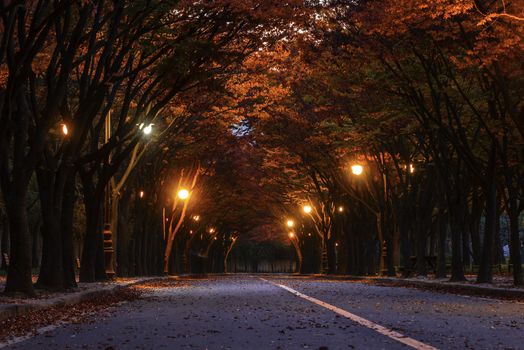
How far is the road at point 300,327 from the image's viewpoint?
9875 mm

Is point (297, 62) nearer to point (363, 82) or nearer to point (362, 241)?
point (363, 82)

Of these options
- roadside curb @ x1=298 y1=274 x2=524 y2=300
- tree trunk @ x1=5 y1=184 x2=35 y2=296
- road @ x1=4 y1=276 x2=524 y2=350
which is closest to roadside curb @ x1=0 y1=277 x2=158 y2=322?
tree trunk @ x1=5 y1=184 x2=35 y2=296

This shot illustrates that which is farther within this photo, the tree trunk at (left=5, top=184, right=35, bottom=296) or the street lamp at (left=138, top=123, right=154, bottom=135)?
the street lamp at (left=138, top=123, right=154, bottom=135)

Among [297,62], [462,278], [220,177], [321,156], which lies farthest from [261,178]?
[462,278]

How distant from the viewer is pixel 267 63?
95.8ft

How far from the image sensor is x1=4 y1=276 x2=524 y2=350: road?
9875 mm

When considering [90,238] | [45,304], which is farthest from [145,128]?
[45,304]

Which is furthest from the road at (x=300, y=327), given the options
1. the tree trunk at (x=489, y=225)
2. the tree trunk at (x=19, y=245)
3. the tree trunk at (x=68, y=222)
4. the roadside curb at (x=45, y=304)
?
the tree trunk at (x=489, y=225)

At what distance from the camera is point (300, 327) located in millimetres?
11859

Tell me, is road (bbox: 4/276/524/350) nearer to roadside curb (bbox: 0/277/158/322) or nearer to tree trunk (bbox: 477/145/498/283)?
roadside curb (bbox: 0/277/158/322)

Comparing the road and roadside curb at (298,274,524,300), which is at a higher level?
roadside curb at (298,274,524,300)

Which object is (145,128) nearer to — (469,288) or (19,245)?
(19,245)

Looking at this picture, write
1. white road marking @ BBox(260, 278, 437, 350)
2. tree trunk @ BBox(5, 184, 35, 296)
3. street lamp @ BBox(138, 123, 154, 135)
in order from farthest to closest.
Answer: street lamp @ BBox(138, 123, 154, 135)
tree trunk @ BBox(5, 184, 35, 296)
white road marking @ BBox(260, 278, 437, 350)

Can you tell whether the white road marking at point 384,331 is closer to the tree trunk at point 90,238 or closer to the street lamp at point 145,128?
the street lamp at point 145,128
